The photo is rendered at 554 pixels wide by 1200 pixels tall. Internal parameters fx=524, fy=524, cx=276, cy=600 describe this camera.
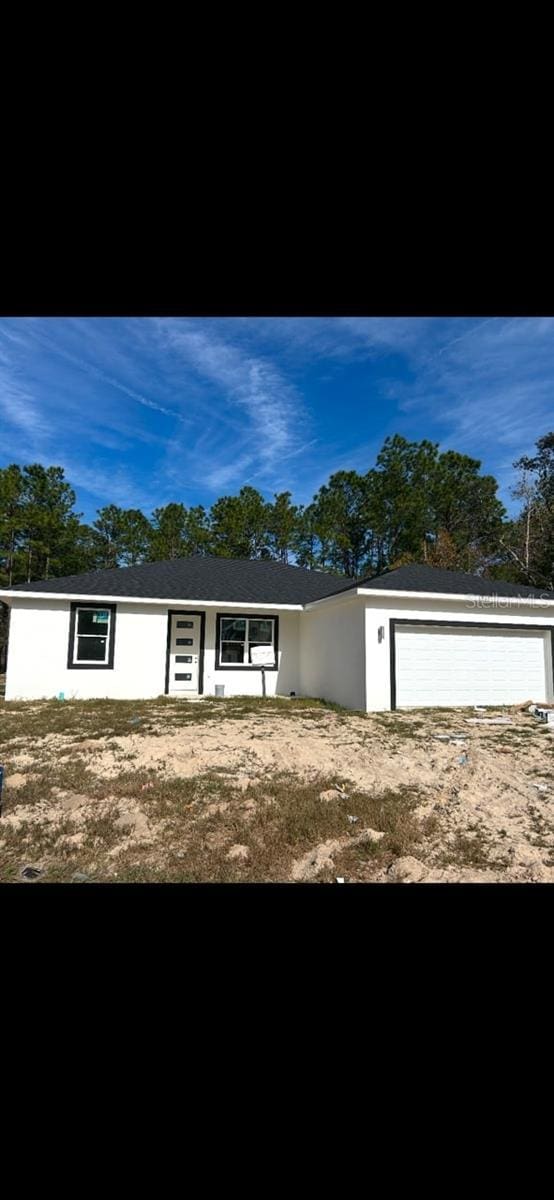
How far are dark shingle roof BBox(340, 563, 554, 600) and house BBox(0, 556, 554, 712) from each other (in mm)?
47

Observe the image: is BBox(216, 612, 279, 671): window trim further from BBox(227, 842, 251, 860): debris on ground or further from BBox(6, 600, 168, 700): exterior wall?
BBox(227, 842, 251, 860): debris on ground

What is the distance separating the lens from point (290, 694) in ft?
43.2

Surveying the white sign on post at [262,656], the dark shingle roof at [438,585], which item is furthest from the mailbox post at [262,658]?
the dark shingle roof at [438,585]

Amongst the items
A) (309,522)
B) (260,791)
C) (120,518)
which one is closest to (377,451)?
(309,522)

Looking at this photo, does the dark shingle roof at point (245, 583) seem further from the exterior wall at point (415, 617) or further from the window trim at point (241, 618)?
the window trim at point (241, 618)

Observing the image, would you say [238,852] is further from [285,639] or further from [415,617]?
[285,639]

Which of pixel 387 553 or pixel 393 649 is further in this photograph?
pixel 387 553

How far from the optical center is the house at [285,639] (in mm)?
10336
